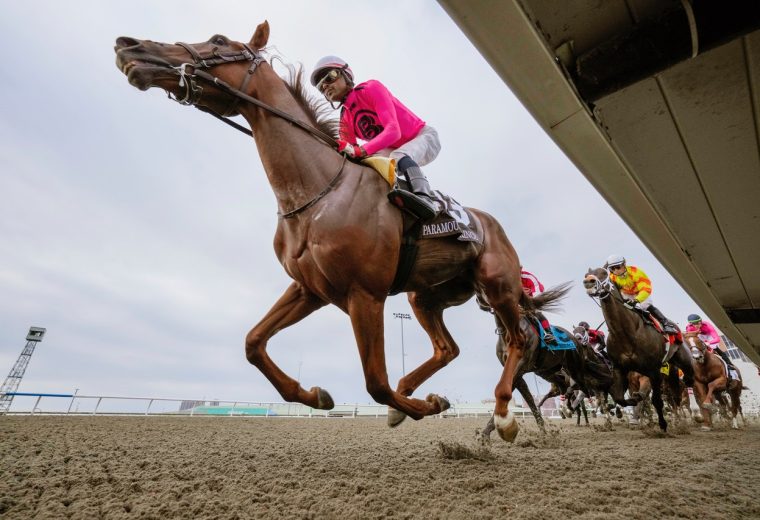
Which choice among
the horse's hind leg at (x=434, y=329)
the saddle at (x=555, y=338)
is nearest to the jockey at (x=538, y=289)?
the saddle at (x=555, y=338)

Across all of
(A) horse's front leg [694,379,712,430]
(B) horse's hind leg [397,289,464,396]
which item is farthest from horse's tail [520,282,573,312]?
(A) horse's front leg [694,379,712,430]

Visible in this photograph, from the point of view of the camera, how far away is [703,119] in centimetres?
131

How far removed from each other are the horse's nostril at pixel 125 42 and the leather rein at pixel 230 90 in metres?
0.26

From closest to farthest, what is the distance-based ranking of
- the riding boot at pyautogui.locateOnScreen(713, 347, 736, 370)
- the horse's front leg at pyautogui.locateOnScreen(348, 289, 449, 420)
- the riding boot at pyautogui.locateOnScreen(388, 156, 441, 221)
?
the horse's front leg at pyautogui.locateOnScreen(348, 289, 449, 420) → the riding boot at pyautogui.locateOnScreen(388, 156, 441, 221) → the riding boot at pyautogui.locateOnScreen(713, 347, 736, 370)

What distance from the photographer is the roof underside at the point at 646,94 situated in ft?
2.91

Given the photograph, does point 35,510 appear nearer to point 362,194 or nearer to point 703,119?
point 362,194

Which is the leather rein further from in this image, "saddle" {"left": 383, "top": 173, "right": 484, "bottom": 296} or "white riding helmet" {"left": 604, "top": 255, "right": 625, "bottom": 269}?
"white riding helmet" {"left": 604, "top": 255, "right": 625, "bottom": 269}

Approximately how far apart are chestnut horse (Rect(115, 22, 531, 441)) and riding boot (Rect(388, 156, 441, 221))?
88 millimetres

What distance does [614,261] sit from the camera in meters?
6.63

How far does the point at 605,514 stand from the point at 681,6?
1706mm

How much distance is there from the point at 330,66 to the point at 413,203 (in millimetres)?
1357

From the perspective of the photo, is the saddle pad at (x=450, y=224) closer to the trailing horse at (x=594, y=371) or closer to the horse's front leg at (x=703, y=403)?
the trailing horse at (x=594, y=371)

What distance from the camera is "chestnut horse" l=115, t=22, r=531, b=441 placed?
2127 mm

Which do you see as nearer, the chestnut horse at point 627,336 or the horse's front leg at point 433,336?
the horse's front leg at point 433,336
